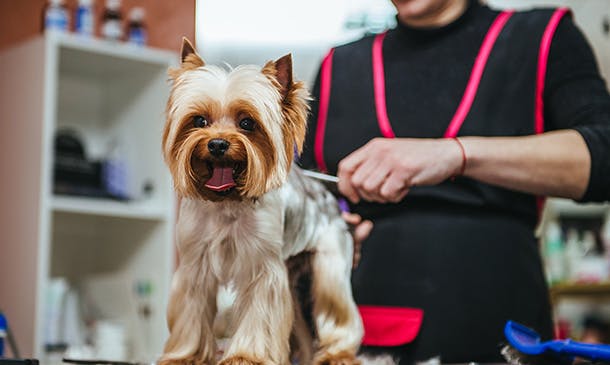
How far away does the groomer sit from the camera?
129 centimetres

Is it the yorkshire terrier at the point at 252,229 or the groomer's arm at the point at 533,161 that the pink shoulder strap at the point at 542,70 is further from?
the yorkshire terrier at the point at 252,229

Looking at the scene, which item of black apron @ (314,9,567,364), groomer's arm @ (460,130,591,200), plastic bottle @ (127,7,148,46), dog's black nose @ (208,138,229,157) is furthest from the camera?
plastic bottle @ (127,7,148,46)

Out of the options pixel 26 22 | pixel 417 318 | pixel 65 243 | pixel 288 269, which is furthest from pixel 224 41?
pixel 288 269

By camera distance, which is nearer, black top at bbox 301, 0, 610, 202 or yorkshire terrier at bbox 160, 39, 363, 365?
yorkshire terrier at bbox 160, 39, 363, 365

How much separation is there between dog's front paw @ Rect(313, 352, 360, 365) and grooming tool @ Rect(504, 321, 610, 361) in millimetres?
239

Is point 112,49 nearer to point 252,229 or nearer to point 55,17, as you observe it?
point 55,17

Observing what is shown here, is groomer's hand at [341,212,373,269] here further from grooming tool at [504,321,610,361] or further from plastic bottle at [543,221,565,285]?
plastic bottle at [543,221,565,285]

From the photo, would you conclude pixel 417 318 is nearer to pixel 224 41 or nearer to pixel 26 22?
pixel 224 41

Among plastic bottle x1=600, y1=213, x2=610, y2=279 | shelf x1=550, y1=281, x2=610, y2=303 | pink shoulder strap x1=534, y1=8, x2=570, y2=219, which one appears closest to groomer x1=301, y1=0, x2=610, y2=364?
pink shoulder strap x1=534, y1=8, x2=570, y2=219

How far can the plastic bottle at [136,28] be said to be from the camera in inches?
106

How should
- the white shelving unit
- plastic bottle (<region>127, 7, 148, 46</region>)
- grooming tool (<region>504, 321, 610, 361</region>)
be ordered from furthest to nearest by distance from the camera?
plastic bottle (<region>127, 7, 148, 46</region>)
the white shelving unit
grooming tool (<region>504, 321, 610, 361</region>)

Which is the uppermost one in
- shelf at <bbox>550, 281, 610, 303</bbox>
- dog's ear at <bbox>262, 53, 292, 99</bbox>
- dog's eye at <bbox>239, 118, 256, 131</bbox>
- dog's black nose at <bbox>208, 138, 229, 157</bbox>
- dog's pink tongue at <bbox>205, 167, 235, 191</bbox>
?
dog's ear at <bbox>262, 53, 292, 99</bbox>

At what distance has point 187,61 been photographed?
83 cm

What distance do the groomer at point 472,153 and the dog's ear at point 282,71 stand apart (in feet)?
1.57
